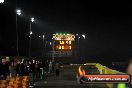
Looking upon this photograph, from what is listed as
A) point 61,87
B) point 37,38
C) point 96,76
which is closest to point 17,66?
point 61,87

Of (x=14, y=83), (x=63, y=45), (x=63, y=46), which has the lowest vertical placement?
(x=14, y=83)

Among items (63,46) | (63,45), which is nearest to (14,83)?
(63,46)

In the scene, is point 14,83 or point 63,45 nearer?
point 14,83

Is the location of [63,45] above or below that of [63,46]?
above

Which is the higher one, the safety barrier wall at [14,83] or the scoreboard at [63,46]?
the scoreboard at [63,46]

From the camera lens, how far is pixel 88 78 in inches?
396

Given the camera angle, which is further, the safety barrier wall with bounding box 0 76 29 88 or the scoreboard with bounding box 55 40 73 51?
the scoreboard with bounding box 55 40 73 51

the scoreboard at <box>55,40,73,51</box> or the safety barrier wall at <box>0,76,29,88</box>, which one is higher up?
the scoreboard at <box>55,40,73,51</box>

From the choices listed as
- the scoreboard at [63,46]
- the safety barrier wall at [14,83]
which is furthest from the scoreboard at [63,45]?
the safety barrier wall at [14,83]

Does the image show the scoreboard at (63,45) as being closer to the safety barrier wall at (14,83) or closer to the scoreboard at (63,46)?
the scoreboard at (63,46)

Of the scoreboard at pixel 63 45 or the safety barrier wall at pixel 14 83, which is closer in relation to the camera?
the safety barrier wall at pixel 14 83

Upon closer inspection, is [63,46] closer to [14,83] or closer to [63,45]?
[63,45]

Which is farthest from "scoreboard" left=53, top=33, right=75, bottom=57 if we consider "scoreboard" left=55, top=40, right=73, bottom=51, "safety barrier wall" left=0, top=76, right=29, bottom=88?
"safety barrier wall" left=0, top=76, right=29, bottom=88

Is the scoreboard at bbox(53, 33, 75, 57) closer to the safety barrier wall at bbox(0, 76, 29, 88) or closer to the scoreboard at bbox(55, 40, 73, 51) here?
the scoreboard at bbox(55, 40, 73, 51)
